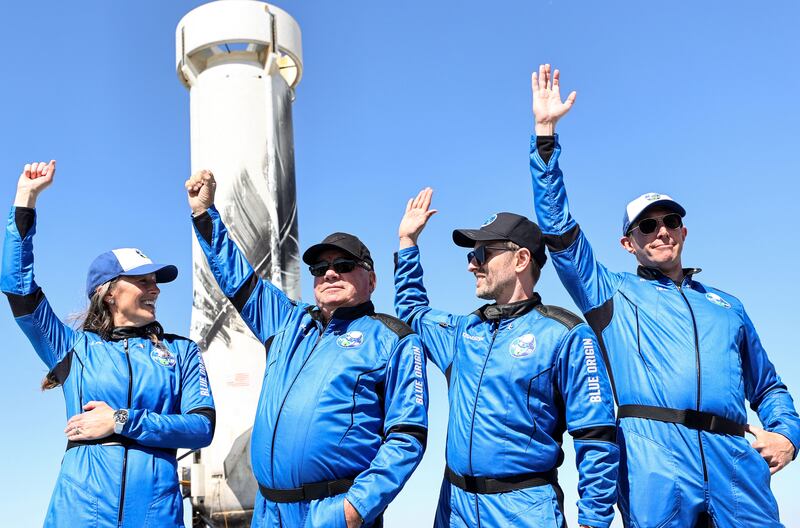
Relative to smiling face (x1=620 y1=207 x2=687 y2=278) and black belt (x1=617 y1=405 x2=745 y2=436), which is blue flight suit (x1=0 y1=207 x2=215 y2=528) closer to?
black belt (x1=617 y1=405 x2=745 y2=436)

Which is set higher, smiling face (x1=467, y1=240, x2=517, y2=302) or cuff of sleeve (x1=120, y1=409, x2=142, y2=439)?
smiling face (x1=467, y1=240, x2=517, y2=302)

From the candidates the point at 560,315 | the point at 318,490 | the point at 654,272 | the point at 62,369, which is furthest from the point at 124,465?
the point at 654,272

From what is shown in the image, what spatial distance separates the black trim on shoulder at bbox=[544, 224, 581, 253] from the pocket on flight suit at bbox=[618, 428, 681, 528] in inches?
42.5

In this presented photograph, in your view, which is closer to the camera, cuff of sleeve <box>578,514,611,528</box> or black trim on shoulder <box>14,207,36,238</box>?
cuff of sleeve <box>578,514,611,528</box>

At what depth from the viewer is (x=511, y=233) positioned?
4.56 meters

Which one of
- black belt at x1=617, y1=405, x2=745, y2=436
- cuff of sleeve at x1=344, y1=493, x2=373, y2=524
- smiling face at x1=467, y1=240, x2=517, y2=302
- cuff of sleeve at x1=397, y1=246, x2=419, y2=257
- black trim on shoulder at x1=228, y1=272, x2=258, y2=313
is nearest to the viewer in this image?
cuff of sleeve at x1=344, y1=493, x2=373, y2=524

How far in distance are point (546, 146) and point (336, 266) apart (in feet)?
4.48

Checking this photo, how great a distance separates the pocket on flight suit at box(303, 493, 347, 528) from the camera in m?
3.89

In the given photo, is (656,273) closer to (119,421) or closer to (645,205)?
(645,205)

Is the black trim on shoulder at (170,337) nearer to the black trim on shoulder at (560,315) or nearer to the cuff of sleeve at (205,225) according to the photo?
the cuff of sleeve at (205,225)

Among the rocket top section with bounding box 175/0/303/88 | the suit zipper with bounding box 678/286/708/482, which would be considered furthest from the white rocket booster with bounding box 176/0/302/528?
the suit zipper with bounding box 678/286/708/482

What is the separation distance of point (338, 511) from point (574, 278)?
1.88m

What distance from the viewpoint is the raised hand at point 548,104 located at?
4695mm

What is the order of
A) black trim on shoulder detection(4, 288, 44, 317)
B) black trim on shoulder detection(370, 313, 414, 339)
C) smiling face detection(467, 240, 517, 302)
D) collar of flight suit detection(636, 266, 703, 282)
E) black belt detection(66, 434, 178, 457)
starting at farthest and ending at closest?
1. black trim on shoulder detection(4, 288, 44, 317)
2. collar of flight suit detection(636, 266, 703, 282)
3. black belt detection(66, 434, 178, 457)
4. smiling face detection(467, 240, 517, 302)
5. black trim on shoulder detection(370, 313, 414, 339)
